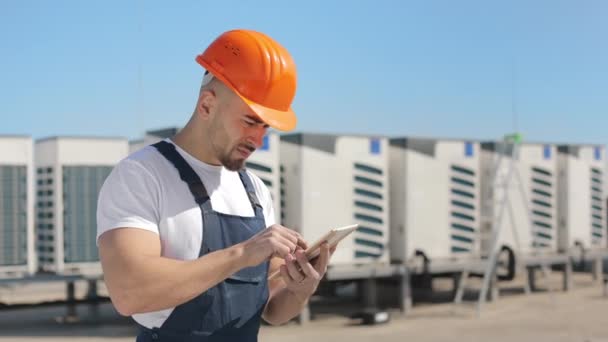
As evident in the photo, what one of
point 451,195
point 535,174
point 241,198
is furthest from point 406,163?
point 241,198

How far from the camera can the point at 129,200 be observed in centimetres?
190

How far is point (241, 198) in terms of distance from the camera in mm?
2211

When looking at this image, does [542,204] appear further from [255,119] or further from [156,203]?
[156,203]

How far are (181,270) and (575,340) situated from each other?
56.2 ft

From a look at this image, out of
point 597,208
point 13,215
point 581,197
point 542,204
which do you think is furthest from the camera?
point 597,208

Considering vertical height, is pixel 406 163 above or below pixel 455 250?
above

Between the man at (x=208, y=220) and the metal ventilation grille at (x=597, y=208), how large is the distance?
27678 mm

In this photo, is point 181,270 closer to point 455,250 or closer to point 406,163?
point 406,163

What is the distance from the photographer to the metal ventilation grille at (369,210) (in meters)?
20.0

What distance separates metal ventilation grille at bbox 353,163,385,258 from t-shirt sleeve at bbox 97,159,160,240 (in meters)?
17.9

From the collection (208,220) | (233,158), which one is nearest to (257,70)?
(233,158)

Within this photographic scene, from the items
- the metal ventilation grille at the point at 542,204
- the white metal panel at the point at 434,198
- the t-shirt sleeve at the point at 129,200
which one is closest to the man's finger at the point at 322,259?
the t-shirt sleeve at the point at 129,200

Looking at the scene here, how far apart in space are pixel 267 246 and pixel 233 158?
0.36m

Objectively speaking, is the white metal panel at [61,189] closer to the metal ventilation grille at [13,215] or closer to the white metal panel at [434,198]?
the metal ventilation grille at [13,215]
